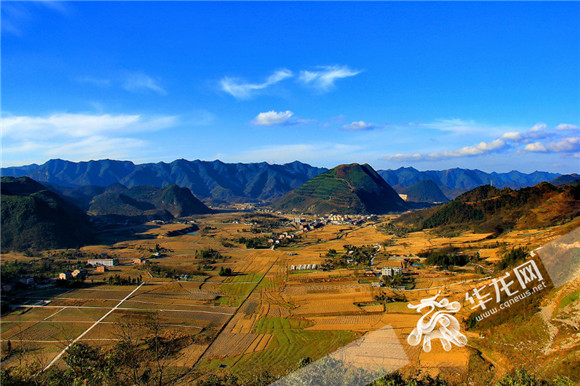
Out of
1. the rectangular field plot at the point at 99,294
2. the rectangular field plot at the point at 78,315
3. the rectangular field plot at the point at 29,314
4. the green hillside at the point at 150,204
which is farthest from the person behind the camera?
the green hillside at the point at 150,204

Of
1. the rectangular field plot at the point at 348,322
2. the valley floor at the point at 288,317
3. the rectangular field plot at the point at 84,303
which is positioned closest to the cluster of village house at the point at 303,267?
the valley floor at the point at 288,317

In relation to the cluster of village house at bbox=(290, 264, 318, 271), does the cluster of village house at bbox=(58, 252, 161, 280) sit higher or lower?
higher

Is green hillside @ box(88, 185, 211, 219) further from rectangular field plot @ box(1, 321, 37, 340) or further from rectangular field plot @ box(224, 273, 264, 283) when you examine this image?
rectangular field plot @ box(1, 321, 37, 340)

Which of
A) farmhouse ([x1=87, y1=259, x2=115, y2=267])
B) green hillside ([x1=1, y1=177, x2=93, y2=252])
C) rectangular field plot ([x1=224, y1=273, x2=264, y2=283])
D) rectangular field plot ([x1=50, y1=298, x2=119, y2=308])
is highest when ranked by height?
green hillside ([x1=1, y1=177, x2=93, y2=252])

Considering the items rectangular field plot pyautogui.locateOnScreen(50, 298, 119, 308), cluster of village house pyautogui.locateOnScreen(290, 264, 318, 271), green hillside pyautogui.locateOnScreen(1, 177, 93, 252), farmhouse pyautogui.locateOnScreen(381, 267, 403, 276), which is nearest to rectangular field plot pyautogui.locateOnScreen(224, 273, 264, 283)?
cluster of village house pyautogui.locateOnScreen(290, 264, 318, 271)

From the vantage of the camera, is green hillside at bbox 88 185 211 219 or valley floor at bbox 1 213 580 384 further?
green hillside at bbox 88 185 211 219

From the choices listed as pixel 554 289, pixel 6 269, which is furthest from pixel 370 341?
pixel 6 269

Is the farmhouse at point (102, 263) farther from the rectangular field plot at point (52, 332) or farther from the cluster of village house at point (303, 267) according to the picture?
the cluster of village house at point (303, 267)
